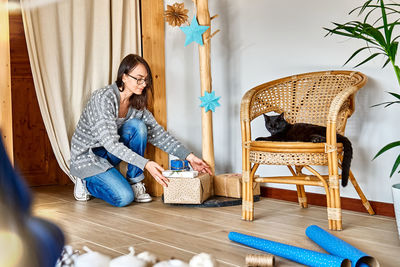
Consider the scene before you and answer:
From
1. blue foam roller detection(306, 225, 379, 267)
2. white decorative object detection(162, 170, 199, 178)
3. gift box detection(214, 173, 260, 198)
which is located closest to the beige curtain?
white decorative object detection(162, 170, 199, 178)

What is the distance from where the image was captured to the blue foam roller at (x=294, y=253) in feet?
5.32

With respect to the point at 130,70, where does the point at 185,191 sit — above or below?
below

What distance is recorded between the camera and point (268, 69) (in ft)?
10.5

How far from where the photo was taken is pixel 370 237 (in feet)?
7.11

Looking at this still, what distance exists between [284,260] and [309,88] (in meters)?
1.23

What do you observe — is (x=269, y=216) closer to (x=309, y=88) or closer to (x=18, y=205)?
(x=309, y=88)

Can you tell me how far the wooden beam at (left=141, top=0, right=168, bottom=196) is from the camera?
11.4 feet

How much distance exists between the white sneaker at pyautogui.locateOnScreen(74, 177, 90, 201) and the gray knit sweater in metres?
0.10

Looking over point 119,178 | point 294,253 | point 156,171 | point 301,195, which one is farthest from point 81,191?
point 294,253

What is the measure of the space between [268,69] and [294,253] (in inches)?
65.3

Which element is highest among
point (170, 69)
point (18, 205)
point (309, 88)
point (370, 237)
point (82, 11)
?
A: point (82, 11)

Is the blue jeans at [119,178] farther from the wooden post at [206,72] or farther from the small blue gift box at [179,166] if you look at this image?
the wooden post at [206,72]

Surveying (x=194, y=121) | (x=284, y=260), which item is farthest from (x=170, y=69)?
(x=284, y=260)

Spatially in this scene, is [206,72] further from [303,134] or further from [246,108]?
[303,134]
